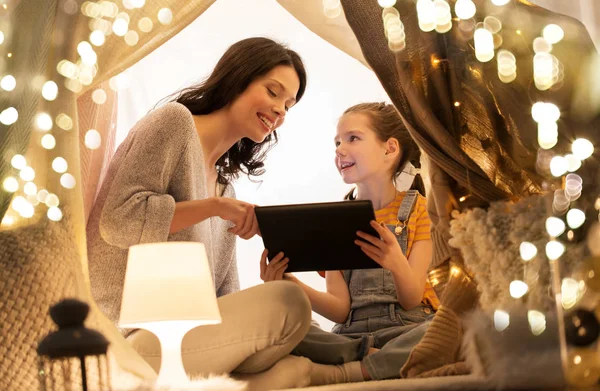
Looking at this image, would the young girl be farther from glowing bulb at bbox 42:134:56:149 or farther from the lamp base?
glowing bulb at bbox 42:134:56:149

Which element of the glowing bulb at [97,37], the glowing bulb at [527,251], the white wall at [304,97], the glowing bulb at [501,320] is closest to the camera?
the glowing bulb at [501,320]

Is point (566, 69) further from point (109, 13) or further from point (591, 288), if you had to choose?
point (109, 13)

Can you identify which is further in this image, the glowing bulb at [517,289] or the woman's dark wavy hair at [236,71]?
the woman's dark wavy hair at [236,71]

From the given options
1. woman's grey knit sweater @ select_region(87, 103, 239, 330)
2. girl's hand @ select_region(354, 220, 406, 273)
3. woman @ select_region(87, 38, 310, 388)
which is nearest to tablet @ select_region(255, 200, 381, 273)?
girl's hand @ select_region(354, 220, 406, 273)

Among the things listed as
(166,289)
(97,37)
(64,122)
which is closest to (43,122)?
(64,122)

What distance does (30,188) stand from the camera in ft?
5.33

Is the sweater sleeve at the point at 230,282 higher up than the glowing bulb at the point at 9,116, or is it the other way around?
the glowing bulb at the point at 9,116

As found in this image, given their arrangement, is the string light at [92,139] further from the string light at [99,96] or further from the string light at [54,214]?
the string light at [54,214]

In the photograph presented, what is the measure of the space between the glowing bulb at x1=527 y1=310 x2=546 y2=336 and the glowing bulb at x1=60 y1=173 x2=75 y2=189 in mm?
1003

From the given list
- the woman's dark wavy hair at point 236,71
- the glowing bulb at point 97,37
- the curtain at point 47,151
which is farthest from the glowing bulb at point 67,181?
the woman's dark wavy hair at point 236,71

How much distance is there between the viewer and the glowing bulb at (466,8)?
1600 millimetres

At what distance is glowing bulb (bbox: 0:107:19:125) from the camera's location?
1.64 metres

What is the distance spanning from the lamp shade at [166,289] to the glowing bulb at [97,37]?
558 mm

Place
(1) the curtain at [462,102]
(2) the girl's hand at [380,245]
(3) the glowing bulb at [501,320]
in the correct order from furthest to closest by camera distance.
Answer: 1. (2) the girl's hand at [380,245]
2. (1) the curtain at [462,102]
3. (3) the glowing bulb at [501,320]
